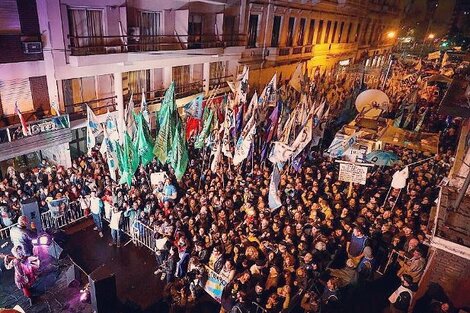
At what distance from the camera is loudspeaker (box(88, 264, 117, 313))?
791 centimetres

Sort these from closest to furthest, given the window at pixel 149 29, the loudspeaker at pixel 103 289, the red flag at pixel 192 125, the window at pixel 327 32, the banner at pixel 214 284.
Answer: the loudspeaker at pixel 103 289 → the banner at pixel 214 284 → the red flag at pixel 192 125 → the window at pixel 149 29 → the window at pixel 327 32

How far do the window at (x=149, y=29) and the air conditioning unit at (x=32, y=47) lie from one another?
16.5 feet

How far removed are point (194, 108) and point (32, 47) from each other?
6786 millimetres

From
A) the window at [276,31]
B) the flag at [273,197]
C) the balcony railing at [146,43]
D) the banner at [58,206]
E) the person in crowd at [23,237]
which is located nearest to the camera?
the person in crowd at [23,237]

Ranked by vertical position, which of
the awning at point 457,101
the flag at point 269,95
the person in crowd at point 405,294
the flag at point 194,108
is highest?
the awning at point 457,101

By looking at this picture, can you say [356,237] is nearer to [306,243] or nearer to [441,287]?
[306,243]

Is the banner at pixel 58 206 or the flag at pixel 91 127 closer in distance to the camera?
the banner at pixel 58 206

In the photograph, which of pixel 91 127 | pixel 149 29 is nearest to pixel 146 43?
pixel 149 29

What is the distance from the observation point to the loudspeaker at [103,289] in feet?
26.0

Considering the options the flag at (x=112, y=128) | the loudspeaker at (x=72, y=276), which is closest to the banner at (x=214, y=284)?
the loudspeaker at (x=72, y=276)

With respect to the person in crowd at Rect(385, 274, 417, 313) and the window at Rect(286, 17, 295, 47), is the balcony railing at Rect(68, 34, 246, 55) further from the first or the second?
the person in crowd at Rect(385, 274, 417, 313)

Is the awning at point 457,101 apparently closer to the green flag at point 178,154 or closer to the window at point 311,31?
the green flag at point 178,154

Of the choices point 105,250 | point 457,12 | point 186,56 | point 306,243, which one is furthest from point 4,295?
point 457,12

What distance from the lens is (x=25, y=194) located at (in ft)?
40.4
